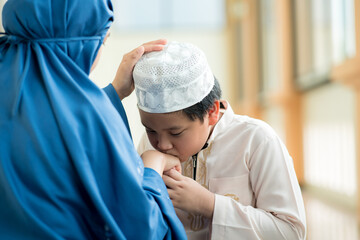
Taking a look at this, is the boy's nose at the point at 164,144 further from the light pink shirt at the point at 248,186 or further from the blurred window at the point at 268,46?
the blurred window at the point at 268,46

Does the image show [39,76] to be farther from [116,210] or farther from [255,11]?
[255,11]

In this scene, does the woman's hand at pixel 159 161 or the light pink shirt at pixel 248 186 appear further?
the light pink shirt at pixel 248 186

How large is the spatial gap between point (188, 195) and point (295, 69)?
5.65m

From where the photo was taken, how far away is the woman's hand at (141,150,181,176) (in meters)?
1.42

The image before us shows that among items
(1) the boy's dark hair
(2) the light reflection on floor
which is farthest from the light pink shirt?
(2) the light reflection on floor

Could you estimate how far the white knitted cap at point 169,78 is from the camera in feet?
4.97

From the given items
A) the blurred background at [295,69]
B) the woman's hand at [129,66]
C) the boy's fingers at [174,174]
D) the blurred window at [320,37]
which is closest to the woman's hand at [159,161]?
the boy's fingers at [174,174]

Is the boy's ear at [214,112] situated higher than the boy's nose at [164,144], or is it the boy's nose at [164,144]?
the boy's ear at [214,112]

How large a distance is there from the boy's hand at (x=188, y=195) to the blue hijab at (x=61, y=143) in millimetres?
280

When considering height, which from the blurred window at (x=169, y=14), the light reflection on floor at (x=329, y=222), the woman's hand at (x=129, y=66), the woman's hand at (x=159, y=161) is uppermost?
the woman's hand at (x=129, y=66)

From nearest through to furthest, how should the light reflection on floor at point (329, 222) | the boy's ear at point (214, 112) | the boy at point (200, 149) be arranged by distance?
the boy at point (200, 149) → the boy's ear at point (214, 112) → the light reflection on floor at point (329, 222)

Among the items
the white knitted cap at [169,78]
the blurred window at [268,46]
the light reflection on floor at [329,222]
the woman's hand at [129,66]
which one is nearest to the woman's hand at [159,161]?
the white knitted cap at [169,78]

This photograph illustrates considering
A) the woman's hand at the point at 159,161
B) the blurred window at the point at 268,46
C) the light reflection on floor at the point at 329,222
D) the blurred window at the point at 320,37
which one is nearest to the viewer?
the woman's hand at the point at 159,161

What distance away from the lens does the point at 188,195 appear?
4.89ft
